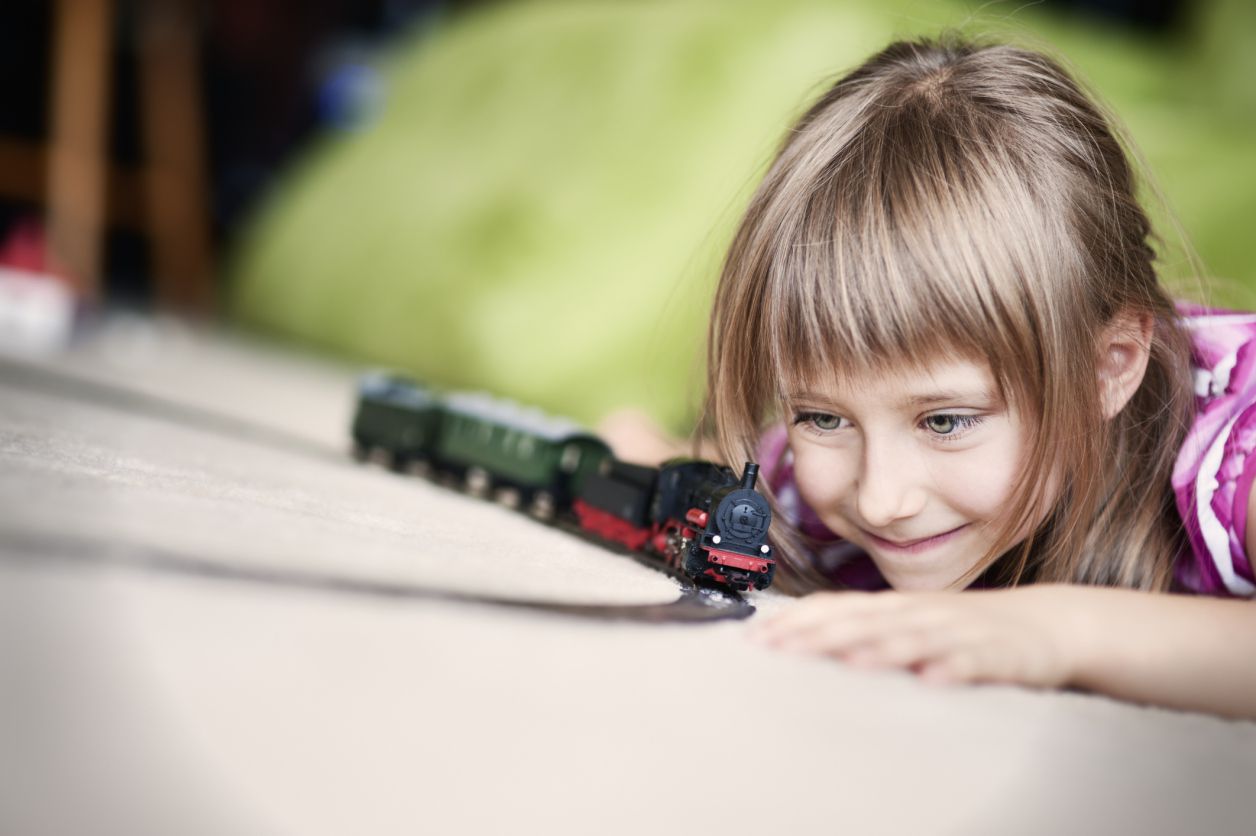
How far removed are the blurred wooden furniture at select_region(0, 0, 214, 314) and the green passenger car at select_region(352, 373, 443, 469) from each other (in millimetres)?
1811

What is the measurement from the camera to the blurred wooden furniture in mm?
2719

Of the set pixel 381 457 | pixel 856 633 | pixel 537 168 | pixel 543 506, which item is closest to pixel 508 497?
pixel 543 506

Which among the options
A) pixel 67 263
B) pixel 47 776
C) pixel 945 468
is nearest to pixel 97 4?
pixel 67 263

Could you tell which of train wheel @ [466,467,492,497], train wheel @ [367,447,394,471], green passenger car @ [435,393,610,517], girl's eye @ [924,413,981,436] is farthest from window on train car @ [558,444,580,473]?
girl's eye @ [924,413,981,436]

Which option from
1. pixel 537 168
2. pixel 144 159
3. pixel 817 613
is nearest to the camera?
pixel 817 613

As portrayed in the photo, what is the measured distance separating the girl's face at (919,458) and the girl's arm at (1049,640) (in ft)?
0.39

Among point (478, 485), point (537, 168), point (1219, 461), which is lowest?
point (478, 485)

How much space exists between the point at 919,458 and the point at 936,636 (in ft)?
0.65

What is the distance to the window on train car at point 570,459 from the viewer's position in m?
1.02

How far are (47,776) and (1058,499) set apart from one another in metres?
0.64

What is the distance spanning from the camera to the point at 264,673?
405mm

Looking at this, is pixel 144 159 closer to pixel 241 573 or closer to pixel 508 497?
pixel 508 497

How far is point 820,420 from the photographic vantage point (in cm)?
79

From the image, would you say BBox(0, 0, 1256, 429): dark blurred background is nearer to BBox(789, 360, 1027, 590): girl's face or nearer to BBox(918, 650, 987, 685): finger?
BBox(789, 360, 1027, 590): girl's face
